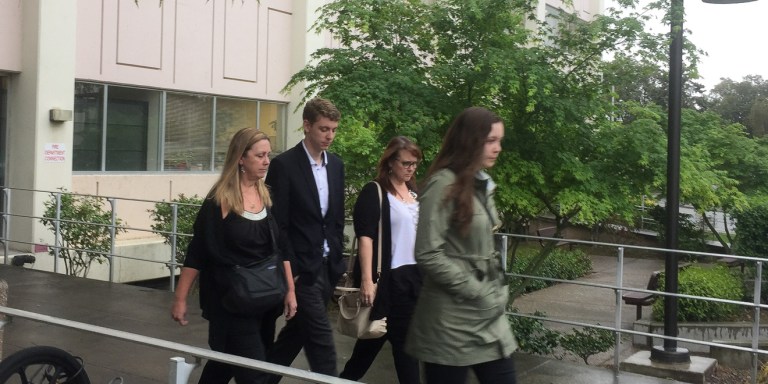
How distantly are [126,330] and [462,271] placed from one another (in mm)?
5574

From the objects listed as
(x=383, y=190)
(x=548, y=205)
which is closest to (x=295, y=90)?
(x=548, y=205)

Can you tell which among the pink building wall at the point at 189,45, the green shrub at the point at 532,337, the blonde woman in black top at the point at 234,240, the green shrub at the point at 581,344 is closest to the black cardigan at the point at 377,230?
the blonde woman in black top at the point at 234,240

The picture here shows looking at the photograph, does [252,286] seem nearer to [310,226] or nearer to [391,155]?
[310,226]

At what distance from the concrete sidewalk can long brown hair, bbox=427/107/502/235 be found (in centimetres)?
205

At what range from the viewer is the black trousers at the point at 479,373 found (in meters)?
3.66

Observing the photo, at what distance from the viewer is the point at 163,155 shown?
17.1 m

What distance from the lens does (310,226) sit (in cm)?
505

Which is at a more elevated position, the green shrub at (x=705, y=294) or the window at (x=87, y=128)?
the window at (x=87, y=128)

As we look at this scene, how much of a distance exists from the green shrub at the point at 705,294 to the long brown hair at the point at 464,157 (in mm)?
10542

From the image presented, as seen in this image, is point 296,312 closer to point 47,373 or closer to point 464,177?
point 47,373

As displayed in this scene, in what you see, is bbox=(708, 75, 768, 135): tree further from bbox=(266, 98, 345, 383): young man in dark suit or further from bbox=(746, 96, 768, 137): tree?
bbox=(266, 98, 345, 383): young man in dark suit

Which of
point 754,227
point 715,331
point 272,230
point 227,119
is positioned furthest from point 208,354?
point 227,119

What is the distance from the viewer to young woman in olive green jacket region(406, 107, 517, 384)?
361 cm

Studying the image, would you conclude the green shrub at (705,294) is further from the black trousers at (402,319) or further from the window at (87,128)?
the window at (87,128)
